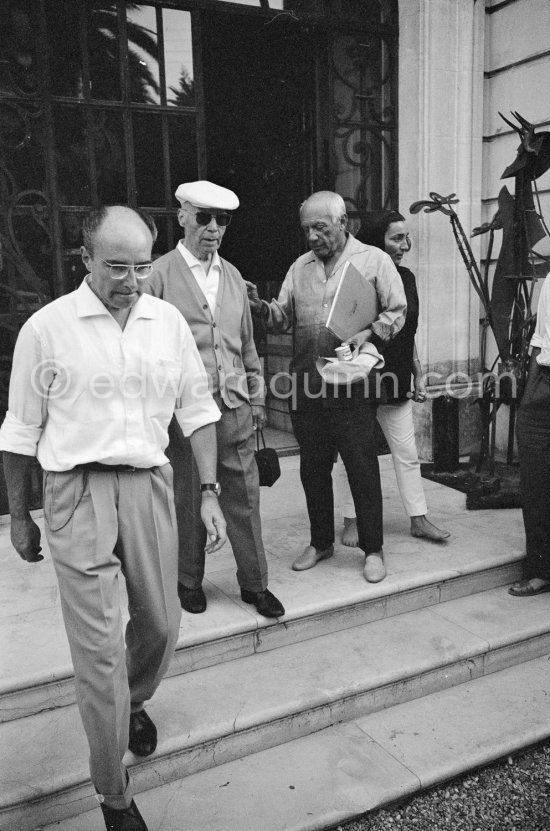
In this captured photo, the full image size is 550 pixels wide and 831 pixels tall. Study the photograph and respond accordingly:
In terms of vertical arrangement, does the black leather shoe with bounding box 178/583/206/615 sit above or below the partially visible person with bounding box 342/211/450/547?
below

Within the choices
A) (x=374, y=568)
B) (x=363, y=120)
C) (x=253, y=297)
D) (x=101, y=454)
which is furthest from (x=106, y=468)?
(x=363, y=120)

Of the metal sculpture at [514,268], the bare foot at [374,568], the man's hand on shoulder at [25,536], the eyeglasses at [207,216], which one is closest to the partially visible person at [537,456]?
the bare foot at [374,568]

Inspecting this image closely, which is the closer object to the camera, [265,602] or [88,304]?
[88,304]

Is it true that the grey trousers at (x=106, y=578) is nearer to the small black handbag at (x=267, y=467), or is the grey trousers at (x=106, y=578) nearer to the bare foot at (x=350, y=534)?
the small black handbag at (x=267, y=467)

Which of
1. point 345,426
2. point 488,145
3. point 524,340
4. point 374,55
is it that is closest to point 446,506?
point 524,340

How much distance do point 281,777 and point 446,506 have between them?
2700mm

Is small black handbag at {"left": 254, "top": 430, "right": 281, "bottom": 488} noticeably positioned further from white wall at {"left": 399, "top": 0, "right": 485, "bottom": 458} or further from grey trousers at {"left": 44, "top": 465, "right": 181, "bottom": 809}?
white wall at {"left": 399, "top": 0, "right": 485, "bottom": 458}

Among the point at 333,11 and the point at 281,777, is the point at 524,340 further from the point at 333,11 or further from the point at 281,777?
the point at 281,777

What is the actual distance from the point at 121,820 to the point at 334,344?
236cm

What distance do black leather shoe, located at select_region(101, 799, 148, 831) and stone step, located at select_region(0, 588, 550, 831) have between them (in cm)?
33

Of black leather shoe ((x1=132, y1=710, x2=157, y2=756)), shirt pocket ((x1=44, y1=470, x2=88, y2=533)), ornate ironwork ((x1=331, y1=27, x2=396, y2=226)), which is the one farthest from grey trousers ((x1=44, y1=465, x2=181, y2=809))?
ornate ironwork ((x1=331, y1=27, x2=396, y2=226))

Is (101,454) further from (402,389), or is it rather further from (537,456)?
(537,456)

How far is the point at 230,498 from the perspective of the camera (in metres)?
3.49

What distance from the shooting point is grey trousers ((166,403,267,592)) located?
341cm
